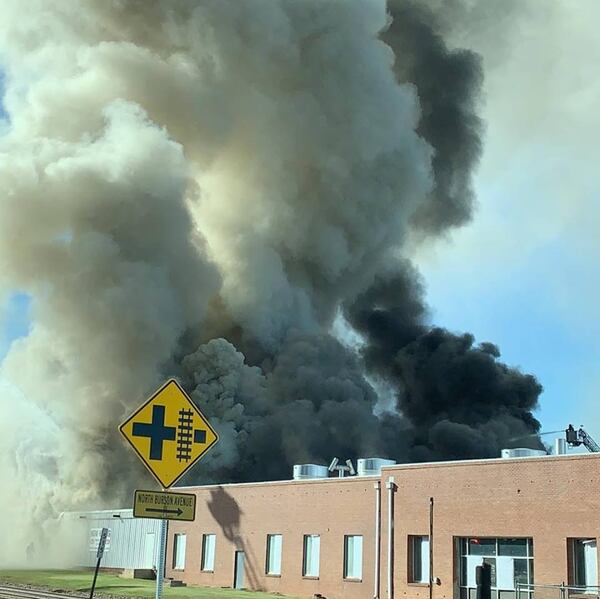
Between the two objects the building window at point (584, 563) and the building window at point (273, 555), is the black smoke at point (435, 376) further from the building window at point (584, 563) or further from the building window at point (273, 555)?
the building window at point (584, 563)

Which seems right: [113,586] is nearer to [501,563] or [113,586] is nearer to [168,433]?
[501,563]

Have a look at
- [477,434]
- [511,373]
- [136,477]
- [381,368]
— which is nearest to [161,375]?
[136,477]

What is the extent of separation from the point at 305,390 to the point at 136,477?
11.6 m

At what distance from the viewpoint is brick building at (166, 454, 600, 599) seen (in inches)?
898

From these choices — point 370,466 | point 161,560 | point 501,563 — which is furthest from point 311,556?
point 161,560

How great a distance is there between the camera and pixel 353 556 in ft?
94.8

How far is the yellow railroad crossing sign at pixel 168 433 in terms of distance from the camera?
6574 mm

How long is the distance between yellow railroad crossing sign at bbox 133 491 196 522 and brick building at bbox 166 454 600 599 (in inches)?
618

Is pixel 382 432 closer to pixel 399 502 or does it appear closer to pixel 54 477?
pixel 54 477

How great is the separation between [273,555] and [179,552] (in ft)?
20.2

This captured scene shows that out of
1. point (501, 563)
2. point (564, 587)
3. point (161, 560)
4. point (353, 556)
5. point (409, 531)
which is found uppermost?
point (409, 531)

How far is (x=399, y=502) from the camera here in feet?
88.9

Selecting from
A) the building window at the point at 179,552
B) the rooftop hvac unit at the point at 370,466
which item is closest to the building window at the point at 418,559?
the rooftop hvac unit at the point at 370,466

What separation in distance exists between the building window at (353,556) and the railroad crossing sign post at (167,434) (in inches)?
902
